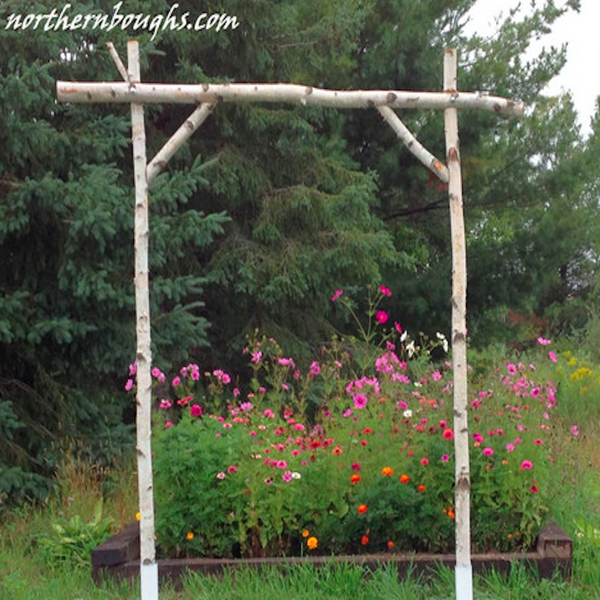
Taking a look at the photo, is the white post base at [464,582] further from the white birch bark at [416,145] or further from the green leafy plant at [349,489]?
the white birch bark at [416,145]

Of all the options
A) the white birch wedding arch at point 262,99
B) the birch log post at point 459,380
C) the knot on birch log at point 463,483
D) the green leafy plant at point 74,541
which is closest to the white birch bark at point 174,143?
the white birch wedding arch at point 262,99

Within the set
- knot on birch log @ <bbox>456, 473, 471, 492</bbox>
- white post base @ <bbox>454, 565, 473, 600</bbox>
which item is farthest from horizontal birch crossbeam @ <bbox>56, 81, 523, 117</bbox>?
white post base @ <bbox>454, 565, 473, 600</bbox>

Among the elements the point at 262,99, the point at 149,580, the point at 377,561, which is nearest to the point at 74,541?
the point at 149,580

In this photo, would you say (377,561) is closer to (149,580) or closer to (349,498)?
(349,498)

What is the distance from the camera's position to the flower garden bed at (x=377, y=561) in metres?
4.72

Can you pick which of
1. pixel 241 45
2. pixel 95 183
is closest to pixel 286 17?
pixel 241 45

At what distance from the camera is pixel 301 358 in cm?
972

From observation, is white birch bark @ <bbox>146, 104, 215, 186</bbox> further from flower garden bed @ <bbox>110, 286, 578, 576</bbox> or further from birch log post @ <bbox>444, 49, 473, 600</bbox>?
flower garden bed @ <bbox>110, 286, 578, 576</bbox>

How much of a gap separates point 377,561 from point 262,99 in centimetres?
244

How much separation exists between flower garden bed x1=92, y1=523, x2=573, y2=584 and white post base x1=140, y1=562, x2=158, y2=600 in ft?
2.89

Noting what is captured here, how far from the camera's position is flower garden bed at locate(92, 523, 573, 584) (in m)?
4.72

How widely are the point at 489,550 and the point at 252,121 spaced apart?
5699 mm

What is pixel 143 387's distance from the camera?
398cm

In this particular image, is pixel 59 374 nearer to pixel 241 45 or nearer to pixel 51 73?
pixel 51 73
